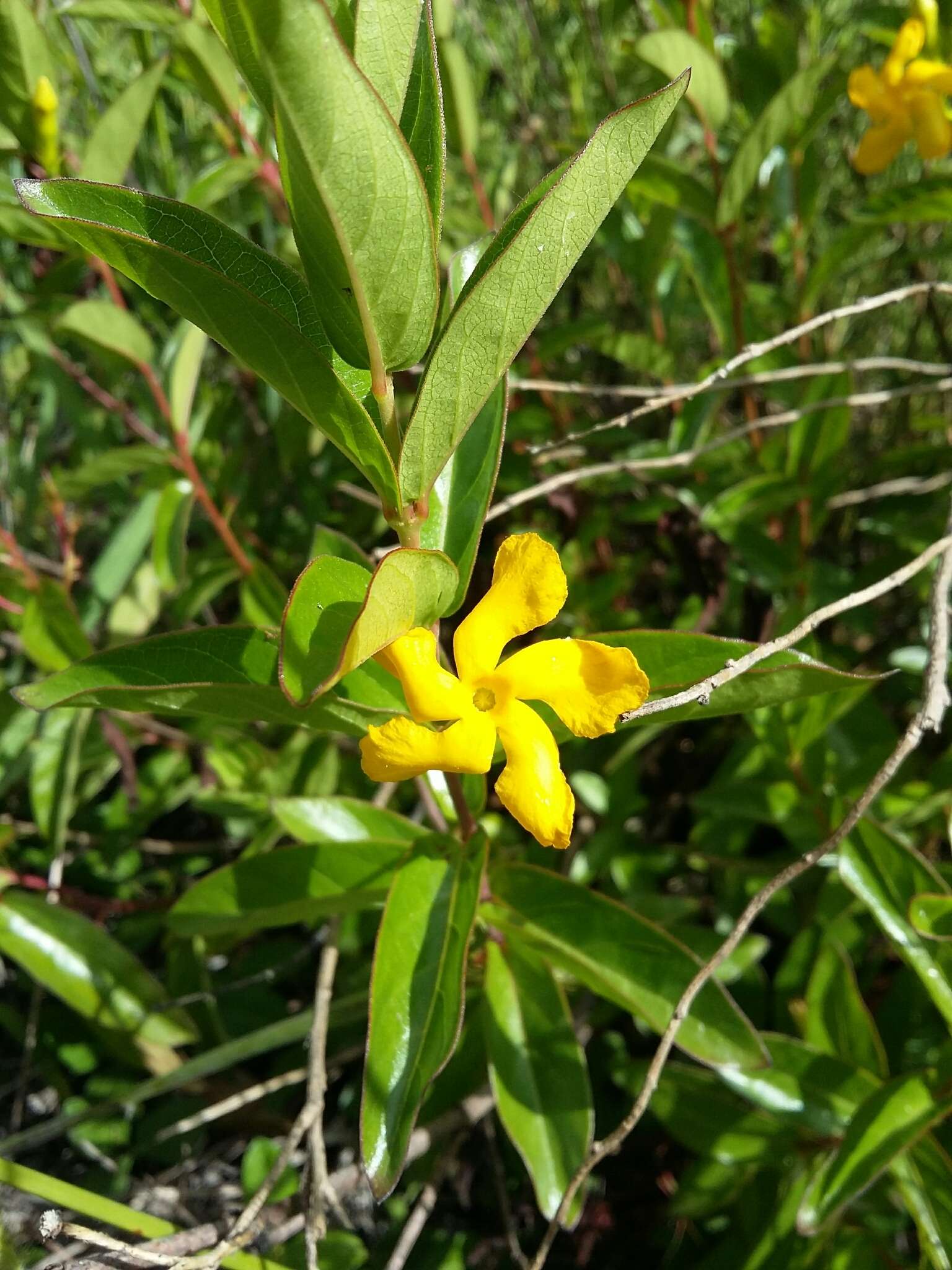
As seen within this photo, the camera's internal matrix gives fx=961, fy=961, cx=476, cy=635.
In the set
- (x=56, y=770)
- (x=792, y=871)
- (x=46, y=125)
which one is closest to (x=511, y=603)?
(x=792, y=871)

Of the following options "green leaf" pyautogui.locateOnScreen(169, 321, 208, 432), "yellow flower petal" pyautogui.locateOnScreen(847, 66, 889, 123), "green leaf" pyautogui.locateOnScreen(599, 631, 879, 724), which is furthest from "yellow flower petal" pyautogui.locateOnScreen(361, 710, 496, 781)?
"yellow flower petal" pyautogui.locateOnScreen(847, 66, 889, 123)

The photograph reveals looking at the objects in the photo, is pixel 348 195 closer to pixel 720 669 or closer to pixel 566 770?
pixel 720 669

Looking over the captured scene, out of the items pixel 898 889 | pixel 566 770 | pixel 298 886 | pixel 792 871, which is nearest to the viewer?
pixel 792 871

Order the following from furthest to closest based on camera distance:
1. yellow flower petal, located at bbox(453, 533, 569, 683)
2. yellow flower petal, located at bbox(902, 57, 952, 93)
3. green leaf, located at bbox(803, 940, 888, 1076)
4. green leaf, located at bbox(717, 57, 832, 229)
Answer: yellow flower petal, located at bbox(902, 57, 952, 93) → green leaf, located at bbox(717, 57, 832, 229) → green leaf, located at bbox(803, 940, 888, 1076) → yellow flower petal, located at bbox(453, 533, 569, 683)

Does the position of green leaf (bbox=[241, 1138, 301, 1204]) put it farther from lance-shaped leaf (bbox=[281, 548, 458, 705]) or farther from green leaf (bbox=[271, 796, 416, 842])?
lance-shaped leaf (bbox=[281, 548, 458, 705])

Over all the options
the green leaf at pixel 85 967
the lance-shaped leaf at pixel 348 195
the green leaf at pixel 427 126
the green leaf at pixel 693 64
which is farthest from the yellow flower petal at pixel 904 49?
the green leaf at pixel 85 967
